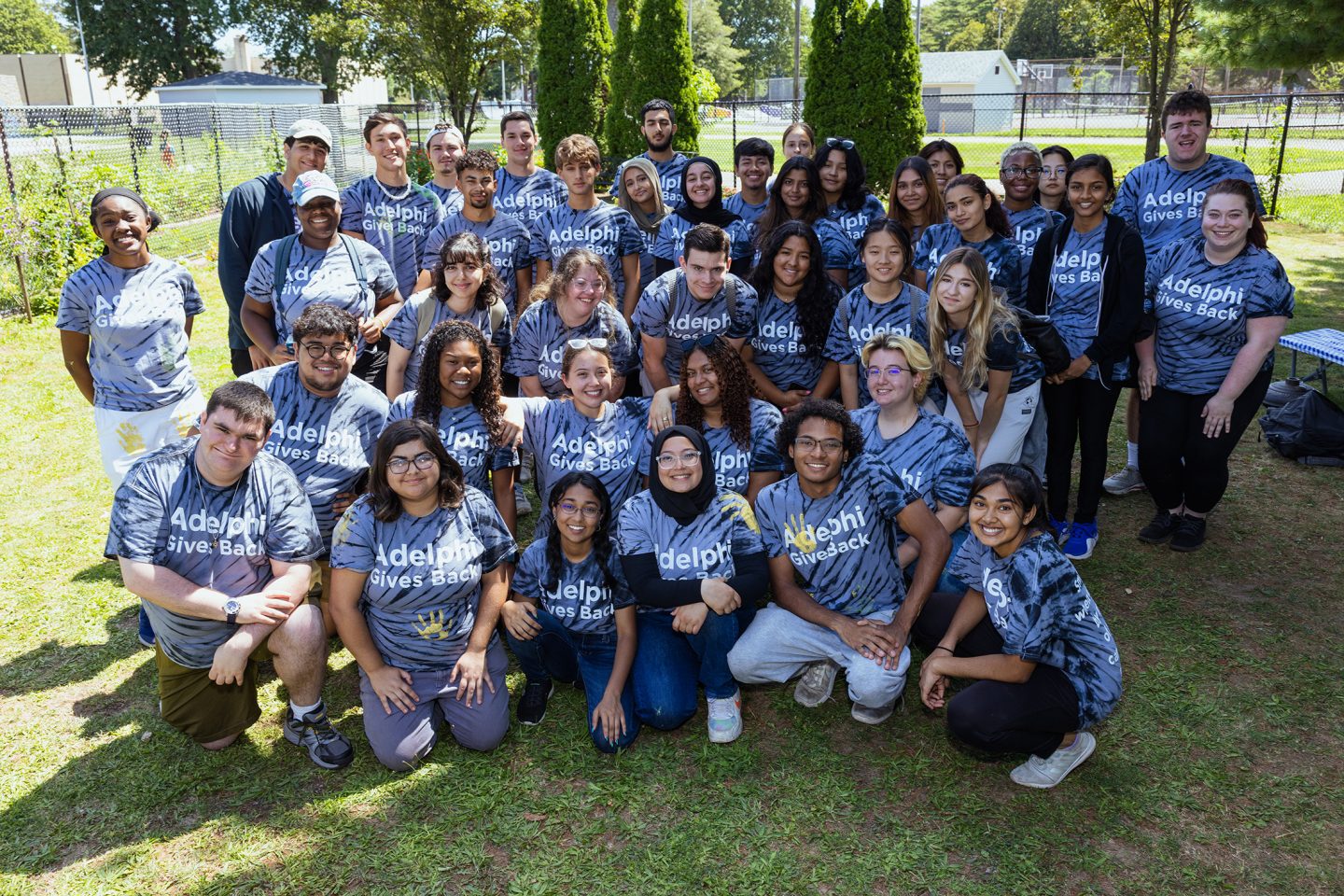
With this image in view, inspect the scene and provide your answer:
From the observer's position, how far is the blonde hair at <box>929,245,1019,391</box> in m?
4.78

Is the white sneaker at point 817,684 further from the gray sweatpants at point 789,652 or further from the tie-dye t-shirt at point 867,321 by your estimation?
the tie-dye t-shirt at point 867,321

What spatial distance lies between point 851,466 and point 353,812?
7.87ft

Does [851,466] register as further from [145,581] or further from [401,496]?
[145,581]

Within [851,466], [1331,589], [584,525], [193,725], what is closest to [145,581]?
[193,725]

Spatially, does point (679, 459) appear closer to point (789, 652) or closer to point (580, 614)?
point (580, 614)

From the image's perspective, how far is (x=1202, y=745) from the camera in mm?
3881

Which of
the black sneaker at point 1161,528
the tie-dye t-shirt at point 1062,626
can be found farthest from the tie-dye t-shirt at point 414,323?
the black sneaker at point 1161,528

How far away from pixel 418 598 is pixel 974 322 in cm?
297

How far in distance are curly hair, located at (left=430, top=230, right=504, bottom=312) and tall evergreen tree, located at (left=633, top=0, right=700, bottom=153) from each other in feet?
35.9

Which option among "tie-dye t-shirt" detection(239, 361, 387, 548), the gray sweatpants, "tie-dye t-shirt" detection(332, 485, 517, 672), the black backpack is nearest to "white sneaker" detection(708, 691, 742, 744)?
the gray sweatpants

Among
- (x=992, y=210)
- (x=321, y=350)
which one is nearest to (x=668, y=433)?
(x=321, y=350)

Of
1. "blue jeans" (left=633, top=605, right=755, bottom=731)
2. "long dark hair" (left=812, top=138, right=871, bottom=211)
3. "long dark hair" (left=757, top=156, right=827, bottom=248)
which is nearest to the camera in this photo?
"blue jeans" (left=633, top=605, right=755, bottom=731)

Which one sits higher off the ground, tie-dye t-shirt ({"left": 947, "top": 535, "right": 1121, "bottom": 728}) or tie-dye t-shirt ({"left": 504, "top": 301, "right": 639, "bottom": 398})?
tie-dye t-shirt ({"left": 504, "top": 301, "right": 639, "bottom": 398})

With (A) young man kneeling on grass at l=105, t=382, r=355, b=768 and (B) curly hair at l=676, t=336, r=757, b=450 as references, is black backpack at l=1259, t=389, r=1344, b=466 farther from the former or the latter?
(A) young man kneeling on grass at l=105, t=382, r=355, b=768
